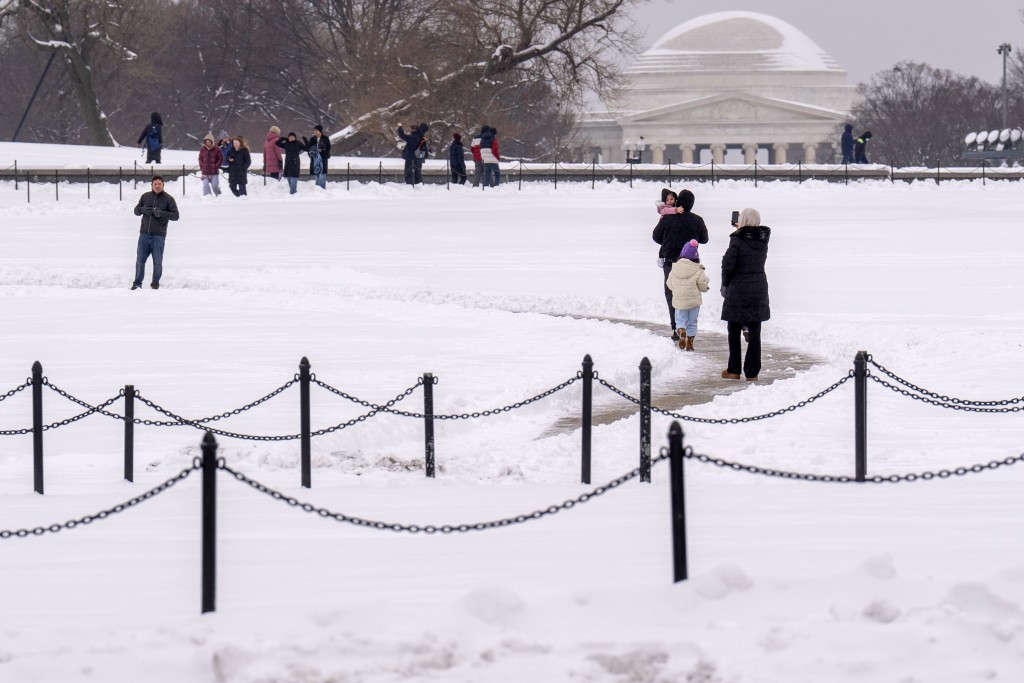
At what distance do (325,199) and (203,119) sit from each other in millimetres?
34993

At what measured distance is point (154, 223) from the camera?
22516mm

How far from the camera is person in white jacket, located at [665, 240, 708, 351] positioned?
54.0 feet

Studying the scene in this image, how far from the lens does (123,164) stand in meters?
46.1

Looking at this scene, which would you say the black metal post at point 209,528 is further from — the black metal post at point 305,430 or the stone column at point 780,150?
the stone column at point 780,150

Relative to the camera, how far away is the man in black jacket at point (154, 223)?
22359 millimetres

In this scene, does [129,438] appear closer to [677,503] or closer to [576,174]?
[677,503]

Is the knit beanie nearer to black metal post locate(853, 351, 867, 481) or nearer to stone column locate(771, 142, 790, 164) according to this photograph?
black metal post locate(853, 351, 867, 481)

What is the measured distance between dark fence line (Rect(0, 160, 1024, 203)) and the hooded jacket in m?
28.4

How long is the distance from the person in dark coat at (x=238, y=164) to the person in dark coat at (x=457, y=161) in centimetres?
514

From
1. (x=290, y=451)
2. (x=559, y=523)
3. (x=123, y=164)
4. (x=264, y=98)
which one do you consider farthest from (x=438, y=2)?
(x=559, y=523)

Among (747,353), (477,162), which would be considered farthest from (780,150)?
(747,353)

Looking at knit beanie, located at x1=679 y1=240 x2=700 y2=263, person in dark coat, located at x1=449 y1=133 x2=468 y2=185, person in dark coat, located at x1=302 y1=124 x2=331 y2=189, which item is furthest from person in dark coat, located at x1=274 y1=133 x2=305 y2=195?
knit beanie, located at x1=679 y1=240 x2=700 y2=263

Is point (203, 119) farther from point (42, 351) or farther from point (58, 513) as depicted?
point (58, 513)

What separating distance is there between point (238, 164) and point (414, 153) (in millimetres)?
4840
